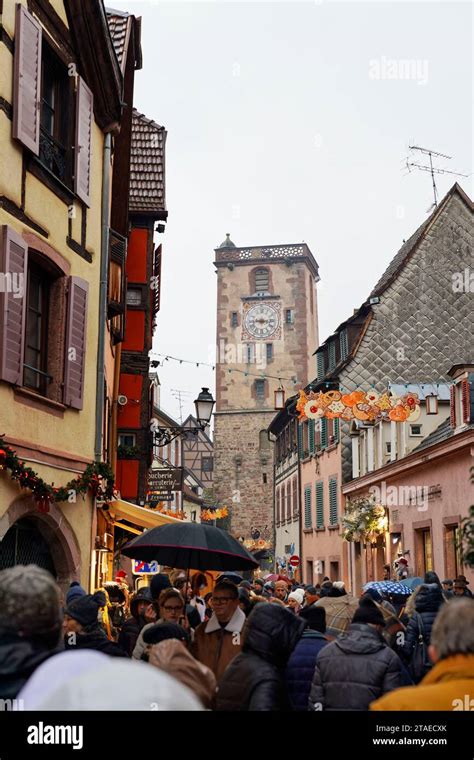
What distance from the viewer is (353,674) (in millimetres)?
5207

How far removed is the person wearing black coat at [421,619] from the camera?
8328 mm

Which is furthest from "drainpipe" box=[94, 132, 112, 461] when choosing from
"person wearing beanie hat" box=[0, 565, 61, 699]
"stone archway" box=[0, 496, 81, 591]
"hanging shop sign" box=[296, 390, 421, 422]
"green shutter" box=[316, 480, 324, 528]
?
"green shutter" box=[316, 480, 324, 528]

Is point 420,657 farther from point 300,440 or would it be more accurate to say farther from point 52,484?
point 300,440

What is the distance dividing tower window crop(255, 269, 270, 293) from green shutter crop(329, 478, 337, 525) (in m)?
40.1

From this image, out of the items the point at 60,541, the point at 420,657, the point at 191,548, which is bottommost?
the point at 420,657

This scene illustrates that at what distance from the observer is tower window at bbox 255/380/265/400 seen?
6881cm

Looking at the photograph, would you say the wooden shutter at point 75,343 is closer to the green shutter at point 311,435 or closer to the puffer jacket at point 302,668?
the puffer jacket at point 302,668

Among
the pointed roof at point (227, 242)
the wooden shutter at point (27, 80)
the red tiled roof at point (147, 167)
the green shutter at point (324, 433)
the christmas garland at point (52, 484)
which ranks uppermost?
the pointed roof at point (227, 242)

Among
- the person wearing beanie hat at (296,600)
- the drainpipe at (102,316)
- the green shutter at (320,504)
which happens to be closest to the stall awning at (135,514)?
the drainpipe at (102,316)

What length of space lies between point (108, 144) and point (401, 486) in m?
13.1

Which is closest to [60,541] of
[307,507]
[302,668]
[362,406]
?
[302,668]

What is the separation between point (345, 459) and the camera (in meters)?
31.5

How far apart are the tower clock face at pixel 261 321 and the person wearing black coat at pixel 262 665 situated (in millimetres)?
66369

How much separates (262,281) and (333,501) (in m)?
41.4
